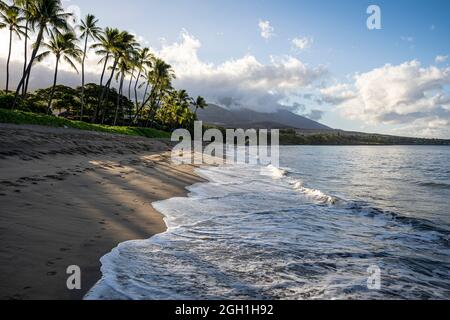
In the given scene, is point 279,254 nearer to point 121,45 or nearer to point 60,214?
point 60,214

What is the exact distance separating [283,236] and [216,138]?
93980mm

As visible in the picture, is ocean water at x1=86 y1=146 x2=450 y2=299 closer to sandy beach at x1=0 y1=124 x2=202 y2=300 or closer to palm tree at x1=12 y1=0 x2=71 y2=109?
sandy beach at x1=0 y1=124 x2=202 y2=300

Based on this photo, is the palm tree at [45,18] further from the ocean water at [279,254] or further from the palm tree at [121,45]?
the ocean water at [279,254]

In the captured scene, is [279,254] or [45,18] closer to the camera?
[279,254]

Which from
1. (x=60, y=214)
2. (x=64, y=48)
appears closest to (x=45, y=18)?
(x=64, y=48)

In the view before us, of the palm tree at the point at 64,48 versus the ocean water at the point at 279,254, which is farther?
the palm tree at the point at 64,48

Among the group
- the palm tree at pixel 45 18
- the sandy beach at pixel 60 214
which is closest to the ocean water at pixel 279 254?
the sandy beach at pixel 60 214

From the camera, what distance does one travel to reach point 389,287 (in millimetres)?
4801

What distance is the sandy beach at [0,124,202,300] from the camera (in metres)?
4.06

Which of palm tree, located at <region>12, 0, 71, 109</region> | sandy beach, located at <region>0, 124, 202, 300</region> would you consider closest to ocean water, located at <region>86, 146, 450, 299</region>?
sandy beach, located at <region>0, 124, 202, 300</region>

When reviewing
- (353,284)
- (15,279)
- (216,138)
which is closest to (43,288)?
(15,279)

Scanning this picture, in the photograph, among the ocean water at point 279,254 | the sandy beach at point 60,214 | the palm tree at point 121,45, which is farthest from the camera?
the palm tree at point 121,45

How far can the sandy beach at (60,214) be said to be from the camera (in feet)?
13.3

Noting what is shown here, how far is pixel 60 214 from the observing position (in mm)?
6801
